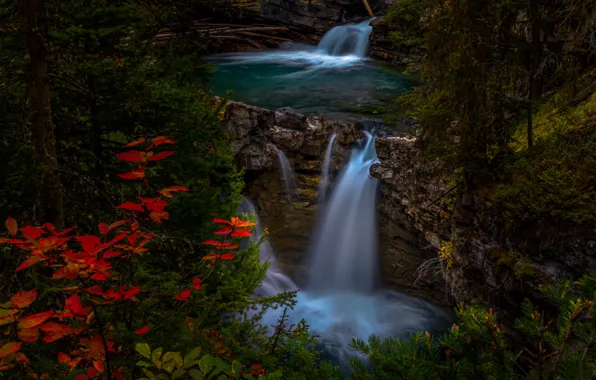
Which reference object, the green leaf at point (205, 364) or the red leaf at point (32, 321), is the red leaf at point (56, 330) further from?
the green leaf at point (205, 364)

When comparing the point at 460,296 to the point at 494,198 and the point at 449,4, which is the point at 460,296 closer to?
the point at 494,198

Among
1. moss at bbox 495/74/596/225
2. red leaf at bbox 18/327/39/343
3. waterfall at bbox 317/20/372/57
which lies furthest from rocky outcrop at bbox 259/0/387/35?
red leaf at bbox 18/327/39/343

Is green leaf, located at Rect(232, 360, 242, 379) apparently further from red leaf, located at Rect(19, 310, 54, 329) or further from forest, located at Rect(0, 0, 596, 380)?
red leaf, located at Rect(19, 310, 54, 329)

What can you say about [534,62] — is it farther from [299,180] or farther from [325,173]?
[299,180]

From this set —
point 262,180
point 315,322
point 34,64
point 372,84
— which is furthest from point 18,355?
point 372,84

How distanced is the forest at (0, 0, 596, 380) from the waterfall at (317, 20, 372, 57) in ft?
44.2

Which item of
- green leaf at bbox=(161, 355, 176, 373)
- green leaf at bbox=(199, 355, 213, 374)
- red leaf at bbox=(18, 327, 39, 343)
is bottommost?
red leaf at bbox=(18, 327, 39, 343)

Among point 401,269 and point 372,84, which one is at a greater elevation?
point 372,84

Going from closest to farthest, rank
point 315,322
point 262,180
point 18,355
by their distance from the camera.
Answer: point 18,355, point 315,322, point 262,180

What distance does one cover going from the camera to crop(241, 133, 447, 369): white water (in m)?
9.77

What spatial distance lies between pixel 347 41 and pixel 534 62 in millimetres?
22434

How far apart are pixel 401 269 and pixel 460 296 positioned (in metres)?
3.53

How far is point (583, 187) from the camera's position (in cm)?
520

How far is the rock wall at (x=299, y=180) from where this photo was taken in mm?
10797
